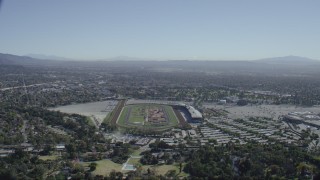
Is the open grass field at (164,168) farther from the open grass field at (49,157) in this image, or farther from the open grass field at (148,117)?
the open grass field at (148,117)

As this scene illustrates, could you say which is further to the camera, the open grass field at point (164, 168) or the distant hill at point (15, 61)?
the distant hill at point (15, 61)

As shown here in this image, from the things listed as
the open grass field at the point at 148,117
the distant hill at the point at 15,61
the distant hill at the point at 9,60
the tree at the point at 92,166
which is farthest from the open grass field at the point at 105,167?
the distant hill at the point at 15,61

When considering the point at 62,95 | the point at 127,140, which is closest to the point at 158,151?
the point at 127,140

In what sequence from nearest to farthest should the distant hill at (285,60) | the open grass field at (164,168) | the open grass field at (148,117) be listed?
the open grass field at (164,168) → the open grass field at (148,117) → the distant hill at (285,60)

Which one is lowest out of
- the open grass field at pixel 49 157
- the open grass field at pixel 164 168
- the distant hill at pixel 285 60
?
the distant hill at pixel 285 60

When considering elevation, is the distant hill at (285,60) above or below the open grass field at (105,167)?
below

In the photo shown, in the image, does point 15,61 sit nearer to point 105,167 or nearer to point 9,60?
point 9,60

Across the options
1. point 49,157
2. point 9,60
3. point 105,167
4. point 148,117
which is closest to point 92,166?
point 105,167

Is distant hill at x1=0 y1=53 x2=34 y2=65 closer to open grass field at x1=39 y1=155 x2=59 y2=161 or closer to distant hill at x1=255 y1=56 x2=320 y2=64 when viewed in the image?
open grass field at x1=39 y1=155 x2=59 y2=161

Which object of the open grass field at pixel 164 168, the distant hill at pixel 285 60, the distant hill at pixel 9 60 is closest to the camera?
the open grass field at pixel 164 168
